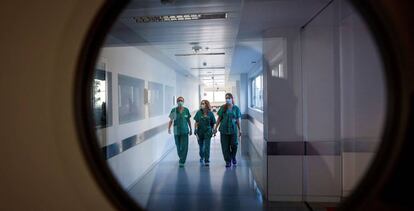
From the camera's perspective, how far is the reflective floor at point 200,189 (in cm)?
274

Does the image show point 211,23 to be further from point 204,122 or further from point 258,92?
point 258,92

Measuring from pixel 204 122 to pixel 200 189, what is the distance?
4.84ft

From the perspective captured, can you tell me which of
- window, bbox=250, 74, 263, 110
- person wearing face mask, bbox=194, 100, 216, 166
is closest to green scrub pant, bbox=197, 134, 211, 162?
person wearing face mask, bbox=194, 100, 216, 166

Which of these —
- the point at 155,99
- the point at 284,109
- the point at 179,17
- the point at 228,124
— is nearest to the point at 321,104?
the point at 284,109

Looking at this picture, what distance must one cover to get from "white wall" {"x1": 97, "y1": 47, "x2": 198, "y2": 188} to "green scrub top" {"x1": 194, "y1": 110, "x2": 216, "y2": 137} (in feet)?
3.02

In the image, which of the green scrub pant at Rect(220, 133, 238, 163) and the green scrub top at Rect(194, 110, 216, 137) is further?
the green scrub top at Rect(194, 110, 216, 137)

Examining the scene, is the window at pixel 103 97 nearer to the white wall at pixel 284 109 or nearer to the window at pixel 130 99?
the window at pixel 130 99

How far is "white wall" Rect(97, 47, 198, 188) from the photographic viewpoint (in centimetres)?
287

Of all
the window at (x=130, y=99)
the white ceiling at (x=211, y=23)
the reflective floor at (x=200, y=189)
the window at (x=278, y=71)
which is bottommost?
the reflective floor at (x=200, y=189)

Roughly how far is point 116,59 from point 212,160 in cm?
→ 296

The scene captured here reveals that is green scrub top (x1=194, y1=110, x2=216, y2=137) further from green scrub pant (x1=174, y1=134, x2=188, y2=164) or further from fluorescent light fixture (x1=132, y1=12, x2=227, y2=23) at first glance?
fluorescent light fixture (x1=132, y1=12, x2=227, y2=23)

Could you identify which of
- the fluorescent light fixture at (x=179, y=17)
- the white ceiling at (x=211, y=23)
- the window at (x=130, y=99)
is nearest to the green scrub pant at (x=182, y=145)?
the window at (x=130, y=99)

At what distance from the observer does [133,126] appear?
351 centimetres

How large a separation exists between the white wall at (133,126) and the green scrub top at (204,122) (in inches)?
36.2
